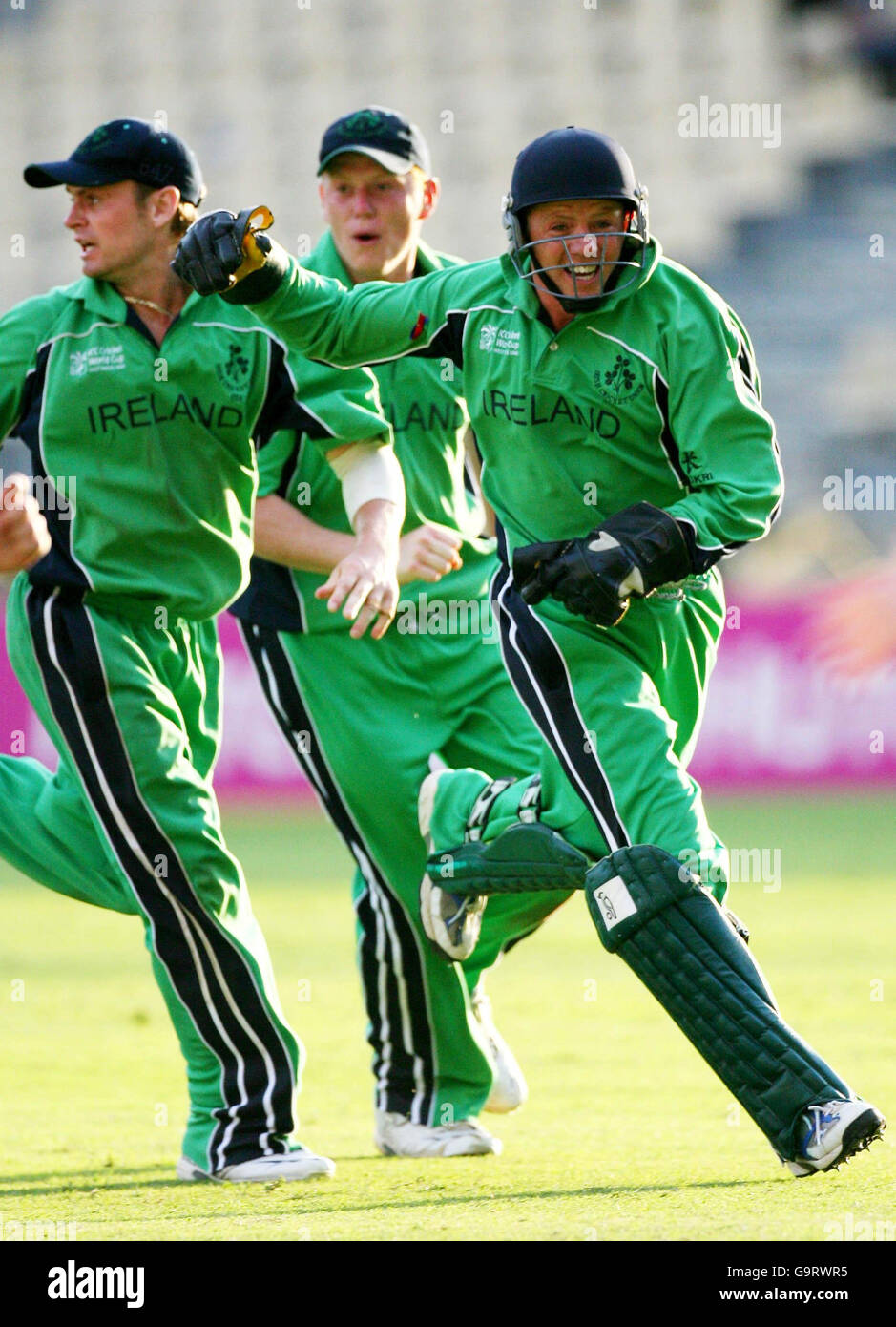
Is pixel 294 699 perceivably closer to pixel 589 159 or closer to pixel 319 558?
pixel 319 558

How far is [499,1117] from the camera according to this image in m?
5.44

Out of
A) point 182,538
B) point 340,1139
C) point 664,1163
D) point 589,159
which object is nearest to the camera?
point 589,159

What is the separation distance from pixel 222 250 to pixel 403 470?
139 centimetres

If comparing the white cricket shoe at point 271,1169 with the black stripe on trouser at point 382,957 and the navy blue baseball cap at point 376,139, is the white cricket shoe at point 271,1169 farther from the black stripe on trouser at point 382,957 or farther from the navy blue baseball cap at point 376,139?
the navy blue baseball cap at point 376,139

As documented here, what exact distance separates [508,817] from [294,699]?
1001mm

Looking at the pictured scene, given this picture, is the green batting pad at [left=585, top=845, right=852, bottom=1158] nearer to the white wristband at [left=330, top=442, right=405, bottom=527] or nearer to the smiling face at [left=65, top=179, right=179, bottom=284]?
the white wristband at [left=330, top=442, right=405, bottom=527]

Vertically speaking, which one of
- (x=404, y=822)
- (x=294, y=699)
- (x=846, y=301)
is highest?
(x=846, y=301)

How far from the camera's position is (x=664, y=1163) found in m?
4.29

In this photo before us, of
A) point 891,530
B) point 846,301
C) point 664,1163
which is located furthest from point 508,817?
point 846,301

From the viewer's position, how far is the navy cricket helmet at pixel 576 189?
389cm

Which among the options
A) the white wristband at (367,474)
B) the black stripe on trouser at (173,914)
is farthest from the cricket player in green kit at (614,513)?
the black stripe on trouser at (173,914)

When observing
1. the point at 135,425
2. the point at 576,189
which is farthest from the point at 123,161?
the point at 576,189

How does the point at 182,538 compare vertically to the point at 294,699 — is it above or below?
above

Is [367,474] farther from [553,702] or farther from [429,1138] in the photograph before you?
[429,1138]
